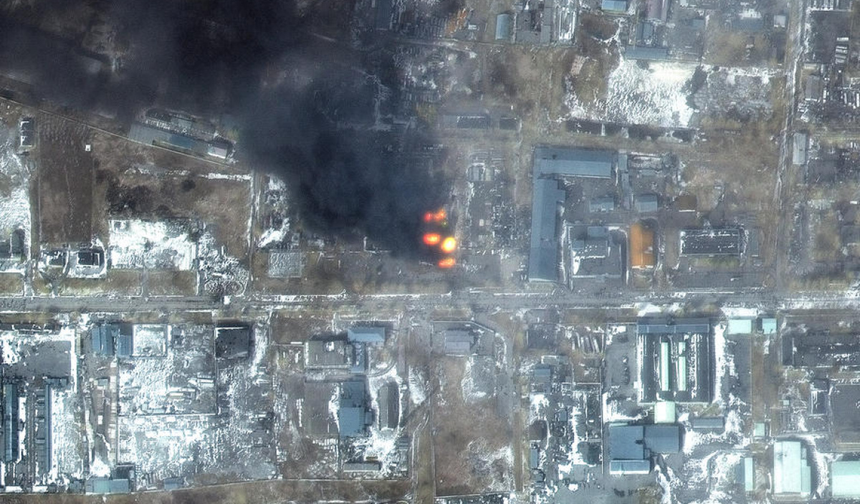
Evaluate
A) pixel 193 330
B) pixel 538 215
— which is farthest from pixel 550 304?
pixel 193 330

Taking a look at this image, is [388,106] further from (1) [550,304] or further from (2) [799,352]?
(2) [799,352]

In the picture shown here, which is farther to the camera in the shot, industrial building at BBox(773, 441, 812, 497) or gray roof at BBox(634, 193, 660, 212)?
industrial building at BBox(773, 441, 812, 497)

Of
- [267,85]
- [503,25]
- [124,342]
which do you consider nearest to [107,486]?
[124,342]

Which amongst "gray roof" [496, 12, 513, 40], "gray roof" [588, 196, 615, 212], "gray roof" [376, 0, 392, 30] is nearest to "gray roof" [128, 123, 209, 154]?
"gray roof" [376, 0, 392, 30]

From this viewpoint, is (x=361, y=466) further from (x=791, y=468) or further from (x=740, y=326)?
(x=791, y=468)

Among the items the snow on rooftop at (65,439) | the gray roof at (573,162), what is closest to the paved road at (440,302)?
the snow on rooftop at (65,439)

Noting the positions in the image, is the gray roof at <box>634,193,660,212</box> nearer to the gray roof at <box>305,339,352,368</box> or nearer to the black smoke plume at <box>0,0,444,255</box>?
the black smoke plume at <box>0,0,444,255</box>
